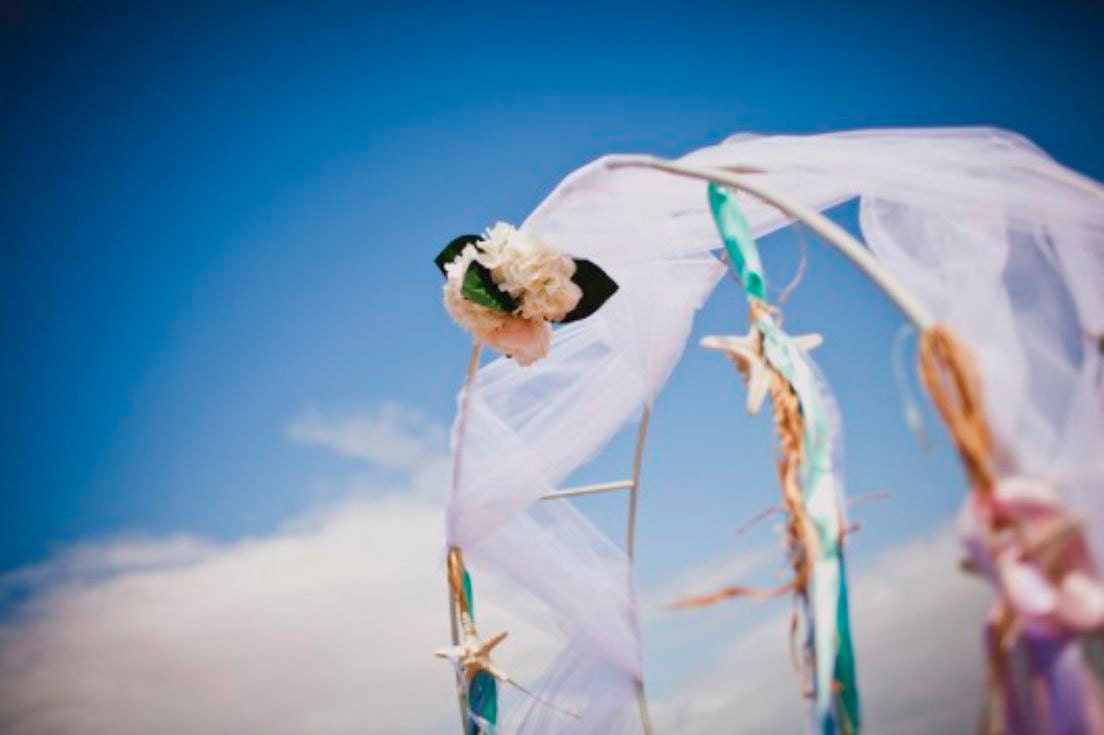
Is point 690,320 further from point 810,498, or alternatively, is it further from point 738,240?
point 810,498

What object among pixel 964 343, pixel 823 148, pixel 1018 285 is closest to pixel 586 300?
pixel 823 148

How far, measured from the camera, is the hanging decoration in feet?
7.17

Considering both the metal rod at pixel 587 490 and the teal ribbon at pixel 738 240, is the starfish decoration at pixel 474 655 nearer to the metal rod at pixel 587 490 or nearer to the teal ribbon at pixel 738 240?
the metal rod at pixel 587 490

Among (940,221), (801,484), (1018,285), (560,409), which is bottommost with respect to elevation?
(801,484)

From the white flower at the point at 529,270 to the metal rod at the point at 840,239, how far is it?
923 millimetres

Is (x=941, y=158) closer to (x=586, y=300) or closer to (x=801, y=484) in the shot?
(x=801, y=484)

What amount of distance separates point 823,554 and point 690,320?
76.1 inches

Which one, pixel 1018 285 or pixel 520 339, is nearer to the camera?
pixel 1018 285

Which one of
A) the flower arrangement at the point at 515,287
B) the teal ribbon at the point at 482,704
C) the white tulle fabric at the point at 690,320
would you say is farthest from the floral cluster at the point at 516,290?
the teal ribbon at the point at 482,704

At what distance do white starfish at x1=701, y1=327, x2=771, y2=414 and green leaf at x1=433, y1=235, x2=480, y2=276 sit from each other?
4.76 feet

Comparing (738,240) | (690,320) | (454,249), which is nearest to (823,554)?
(738,240)

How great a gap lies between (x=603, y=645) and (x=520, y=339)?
1.78 metres

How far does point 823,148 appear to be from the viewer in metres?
2.87

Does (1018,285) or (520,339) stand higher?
(520,339)
